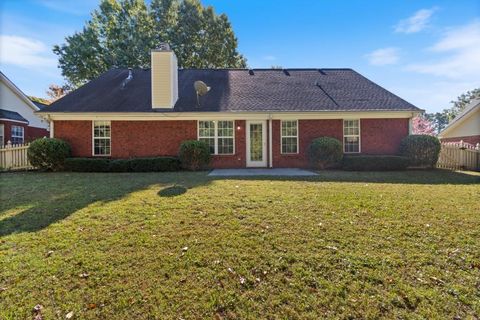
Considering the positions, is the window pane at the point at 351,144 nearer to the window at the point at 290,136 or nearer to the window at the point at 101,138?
the window at the point at 290,136

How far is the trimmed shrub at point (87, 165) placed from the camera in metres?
11.5

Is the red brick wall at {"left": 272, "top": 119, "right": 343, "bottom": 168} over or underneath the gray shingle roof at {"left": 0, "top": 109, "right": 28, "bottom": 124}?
underneath

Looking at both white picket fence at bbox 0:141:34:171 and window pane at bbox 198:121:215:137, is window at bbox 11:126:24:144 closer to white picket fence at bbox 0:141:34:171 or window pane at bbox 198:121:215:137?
white picket fence at bbox 0:141:34:171

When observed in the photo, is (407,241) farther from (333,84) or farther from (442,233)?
(333,84)

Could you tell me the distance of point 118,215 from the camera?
5.02 meters

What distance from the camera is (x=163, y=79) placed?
13.1 metres

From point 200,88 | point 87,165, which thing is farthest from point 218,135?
point 87,165

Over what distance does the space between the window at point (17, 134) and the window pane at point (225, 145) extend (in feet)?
50.2

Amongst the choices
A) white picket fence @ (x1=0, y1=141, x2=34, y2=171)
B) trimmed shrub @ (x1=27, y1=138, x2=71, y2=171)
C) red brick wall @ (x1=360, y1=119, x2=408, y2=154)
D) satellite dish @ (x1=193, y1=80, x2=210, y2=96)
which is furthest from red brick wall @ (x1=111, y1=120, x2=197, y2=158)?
red brick wall @ (x1=360, y1=119, x2=408, y2=154)

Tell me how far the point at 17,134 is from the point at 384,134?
78.7ft

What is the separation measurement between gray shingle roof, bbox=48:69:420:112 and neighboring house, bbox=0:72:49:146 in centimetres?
595

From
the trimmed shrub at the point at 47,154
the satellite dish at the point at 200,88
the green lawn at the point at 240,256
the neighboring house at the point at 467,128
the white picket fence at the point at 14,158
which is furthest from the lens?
the neighboring house at the point at 467,128

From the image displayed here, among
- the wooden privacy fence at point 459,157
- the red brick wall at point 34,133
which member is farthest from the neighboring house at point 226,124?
the red brick wall at point 34,133

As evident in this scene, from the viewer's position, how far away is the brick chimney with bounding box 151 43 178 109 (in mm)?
12969
